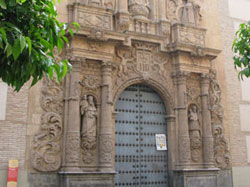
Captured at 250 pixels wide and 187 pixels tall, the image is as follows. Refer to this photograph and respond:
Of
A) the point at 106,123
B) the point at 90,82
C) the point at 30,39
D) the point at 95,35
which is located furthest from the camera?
the point at 90,82

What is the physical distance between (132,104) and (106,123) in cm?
137

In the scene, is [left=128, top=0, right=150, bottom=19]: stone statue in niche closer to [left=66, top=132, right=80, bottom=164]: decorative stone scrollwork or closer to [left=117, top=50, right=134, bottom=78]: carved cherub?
[left=117, top=50, right=134, bottom=78]: carved cherub

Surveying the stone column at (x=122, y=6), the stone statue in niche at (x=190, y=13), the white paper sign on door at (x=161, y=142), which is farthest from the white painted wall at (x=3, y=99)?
the stone statue in niche at (x=190, y=13)

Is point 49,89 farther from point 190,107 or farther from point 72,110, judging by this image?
point 190,107

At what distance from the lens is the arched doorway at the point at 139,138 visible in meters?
Result: 9.15

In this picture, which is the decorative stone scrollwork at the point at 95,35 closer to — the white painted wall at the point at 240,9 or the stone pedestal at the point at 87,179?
the stone pedestal at the point at 87,179

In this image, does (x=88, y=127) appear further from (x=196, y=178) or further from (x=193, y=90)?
(x=193, y=90)

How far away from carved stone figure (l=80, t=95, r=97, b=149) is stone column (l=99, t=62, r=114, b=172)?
0.66 feet

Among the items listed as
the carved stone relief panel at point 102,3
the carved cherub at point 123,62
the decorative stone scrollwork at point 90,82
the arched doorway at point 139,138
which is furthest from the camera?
the carved cherub at point 123,62

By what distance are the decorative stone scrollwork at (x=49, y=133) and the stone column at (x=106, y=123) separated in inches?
40.5

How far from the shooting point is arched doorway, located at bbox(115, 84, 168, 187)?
30.0ft

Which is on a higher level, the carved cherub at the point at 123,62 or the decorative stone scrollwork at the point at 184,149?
the carved cherub at the point at 123,62

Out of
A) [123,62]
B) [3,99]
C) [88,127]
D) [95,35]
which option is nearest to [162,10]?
[123,62]

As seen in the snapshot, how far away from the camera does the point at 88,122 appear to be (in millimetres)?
8445
